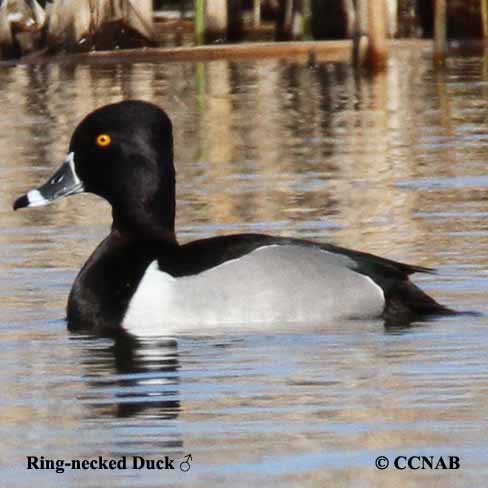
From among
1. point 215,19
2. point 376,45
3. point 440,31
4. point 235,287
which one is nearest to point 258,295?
point 235,287

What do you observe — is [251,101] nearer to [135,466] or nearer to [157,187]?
[157,187]

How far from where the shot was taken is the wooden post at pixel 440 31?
22016 mm

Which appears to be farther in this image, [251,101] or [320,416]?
[251,101]

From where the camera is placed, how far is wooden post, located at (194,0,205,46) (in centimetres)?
2466

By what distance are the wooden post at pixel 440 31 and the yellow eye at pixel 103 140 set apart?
1295 cm

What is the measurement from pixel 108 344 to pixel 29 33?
1928 cm

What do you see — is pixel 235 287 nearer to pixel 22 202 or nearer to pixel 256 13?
pixel 22 202

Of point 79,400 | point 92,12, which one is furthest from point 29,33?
point 79,400

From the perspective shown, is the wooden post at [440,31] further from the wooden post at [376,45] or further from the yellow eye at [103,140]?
the yellow eye at [103,140]

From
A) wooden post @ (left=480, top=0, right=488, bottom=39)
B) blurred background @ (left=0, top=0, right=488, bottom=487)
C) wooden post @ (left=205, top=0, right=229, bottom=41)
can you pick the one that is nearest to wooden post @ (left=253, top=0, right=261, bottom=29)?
wooden post @ (left=205, top=0, right=229, bottom=41)

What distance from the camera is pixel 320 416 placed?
698cm

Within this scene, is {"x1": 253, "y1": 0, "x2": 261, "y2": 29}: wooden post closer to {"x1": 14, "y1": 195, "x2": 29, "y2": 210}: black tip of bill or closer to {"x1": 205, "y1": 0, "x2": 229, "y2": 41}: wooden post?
{"x1": 205, "y1": 0, "x2": 229, "y2": 41}: wooden post

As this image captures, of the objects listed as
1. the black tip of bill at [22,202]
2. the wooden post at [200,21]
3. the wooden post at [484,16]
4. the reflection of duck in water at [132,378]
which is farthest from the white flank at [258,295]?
the wooden post at [484,16]

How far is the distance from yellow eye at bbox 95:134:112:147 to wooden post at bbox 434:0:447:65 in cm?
1295
